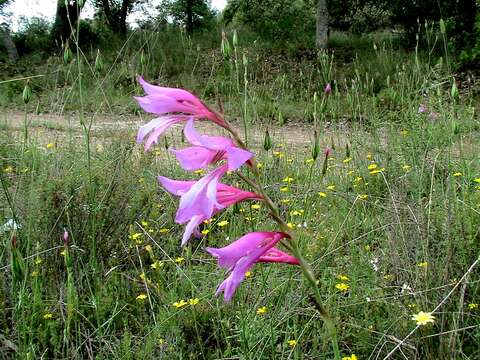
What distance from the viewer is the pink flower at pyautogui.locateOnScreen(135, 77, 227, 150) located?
3.19 feet

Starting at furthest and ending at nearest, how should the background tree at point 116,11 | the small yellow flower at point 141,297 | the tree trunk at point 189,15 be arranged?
the background tree at point 116,11 → the tree trunk at point 189,15 → the small yellow flower at point 141,297

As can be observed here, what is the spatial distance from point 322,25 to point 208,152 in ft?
45.2

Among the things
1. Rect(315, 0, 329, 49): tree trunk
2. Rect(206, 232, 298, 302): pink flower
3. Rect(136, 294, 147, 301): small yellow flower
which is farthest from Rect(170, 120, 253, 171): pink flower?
Rect(315, 0, 329, 49): tree trunk

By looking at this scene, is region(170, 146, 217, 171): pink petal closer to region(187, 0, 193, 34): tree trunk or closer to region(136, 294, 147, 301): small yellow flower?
region(136, 294, 147, 301): small yellow flower

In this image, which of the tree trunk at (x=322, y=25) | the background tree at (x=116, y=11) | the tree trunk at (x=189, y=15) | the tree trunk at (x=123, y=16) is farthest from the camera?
the tree trunk at (x=123, y=16)

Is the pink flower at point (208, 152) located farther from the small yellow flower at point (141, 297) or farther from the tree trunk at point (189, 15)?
the tree trunk at point (189, 15)

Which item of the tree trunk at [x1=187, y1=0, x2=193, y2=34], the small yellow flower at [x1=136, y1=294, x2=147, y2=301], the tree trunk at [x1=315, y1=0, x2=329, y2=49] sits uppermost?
the tree trunk at [x1=187, y1=0, x2=193, y2=34]

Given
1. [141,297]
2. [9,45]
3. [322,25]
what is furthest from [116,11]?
[141,297]

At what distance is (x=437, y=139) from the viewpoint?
147 inches

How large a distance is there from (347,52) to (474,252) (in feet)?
43.1

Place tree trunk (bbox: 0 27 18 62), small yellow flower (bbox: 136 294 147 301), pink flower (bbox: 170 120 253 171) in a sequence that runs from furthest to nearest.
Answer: tree trunk (bbox: 0 27 18 62) → small yellow flower (bbox: 136 294 147 301) → pink flower (bbox: 170 120 253 171)

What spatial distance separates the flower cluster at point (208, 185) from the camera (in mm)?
917

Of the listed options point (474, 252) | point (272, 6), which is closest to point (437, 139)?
point (474, 252)

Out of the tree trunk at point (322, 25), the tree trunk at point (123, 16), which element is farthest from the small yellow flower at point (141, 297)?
the tree trunk at point (123, 16)
